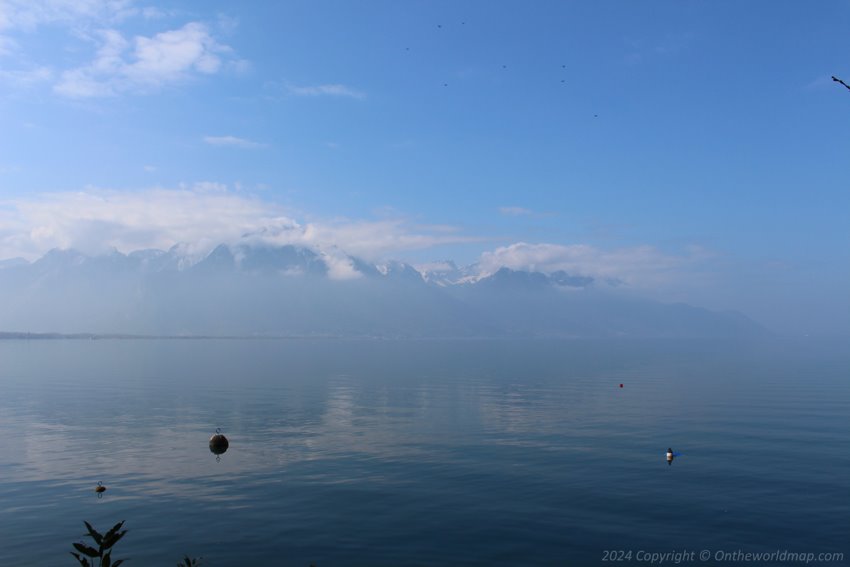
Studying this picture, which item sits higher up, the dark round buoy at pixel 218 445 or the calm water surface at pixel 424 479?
the dark round buoy at pixel 218 445

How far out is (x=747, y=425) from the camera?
253ft

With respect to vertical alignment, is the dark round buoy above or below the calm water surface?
above

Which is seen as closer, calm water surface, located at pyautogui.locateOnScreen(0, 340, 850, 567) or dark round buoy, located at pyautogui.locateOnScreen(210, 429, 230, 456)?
calm water surface, located at pyautogui.locateOnScreen(0, 340, 850, 567)

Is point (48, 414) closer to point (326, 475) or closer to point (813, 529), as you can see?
point (326, 475)

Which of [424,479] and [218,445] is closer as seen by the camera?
[424,479]

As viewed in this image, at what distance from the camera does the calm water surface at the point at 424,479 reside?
35.9m

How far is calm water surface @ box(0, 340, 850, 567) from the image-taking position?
35.9 metres

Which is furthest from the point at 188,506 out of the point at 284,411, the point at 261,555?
the point at 284,411

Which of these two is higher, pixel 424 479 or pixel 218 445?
pixel 218 445

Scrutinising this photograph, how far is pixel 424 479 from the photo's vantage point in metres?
49.9

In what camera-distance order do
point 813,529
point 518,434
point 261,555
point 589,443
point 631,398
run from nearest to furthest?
point 261,555, point 813,529, point 589,443, point 518,434, point 631,398

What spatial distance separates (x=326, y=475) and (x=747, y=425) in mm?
54294

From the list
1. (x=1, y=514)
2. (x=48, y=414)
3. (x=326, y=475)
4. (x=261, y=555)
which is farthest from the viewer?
(x=48, y=414)

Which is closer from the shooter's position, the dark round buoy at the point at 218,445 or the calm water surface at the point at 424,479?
the calm water surface at the point at 424,479
